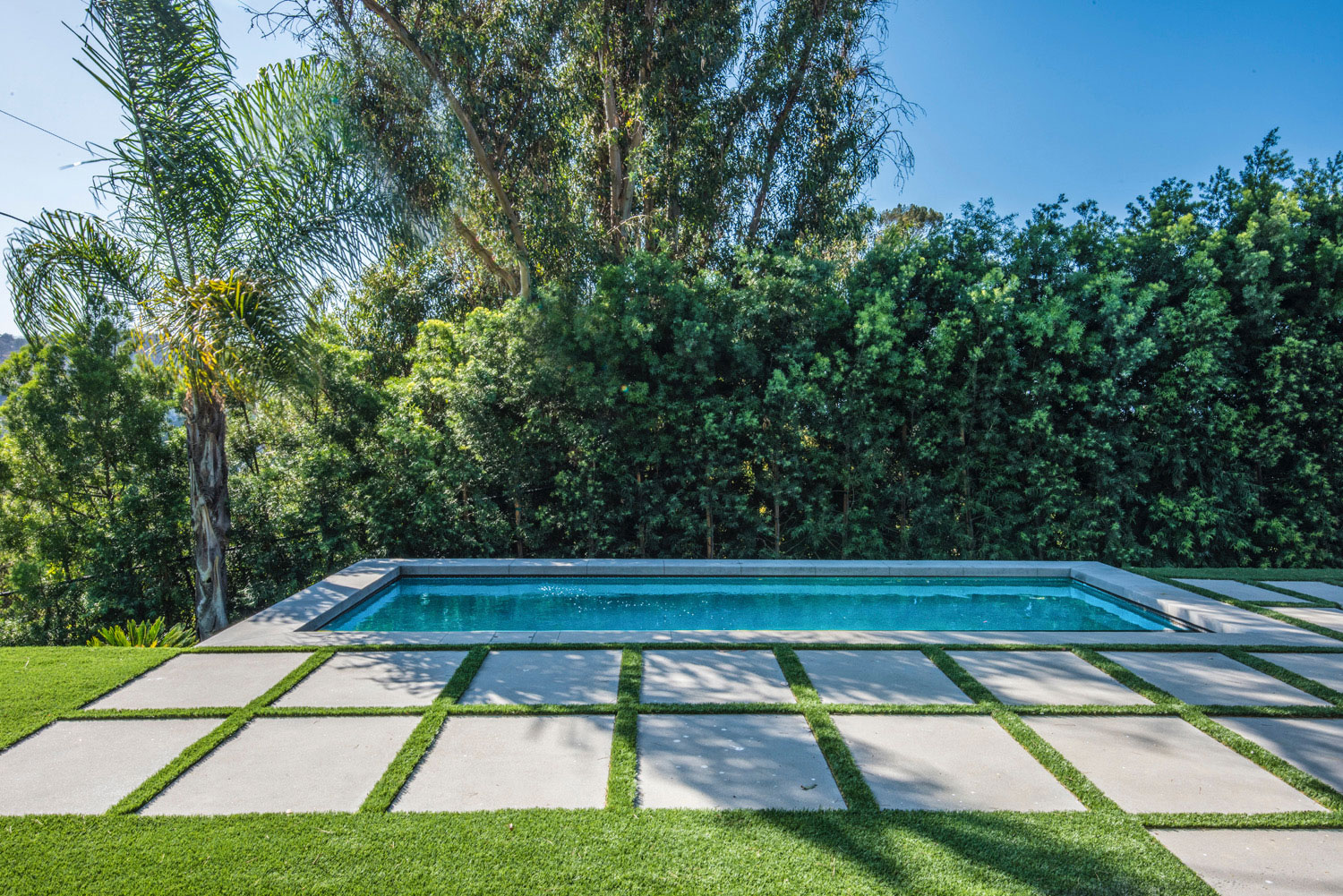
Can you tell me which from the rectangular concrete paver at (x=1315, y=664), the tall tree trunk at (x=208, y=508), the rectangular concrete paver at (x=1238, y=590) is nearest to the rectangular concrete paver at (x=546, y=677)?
the tall tree trunk at (x=208, y=508)

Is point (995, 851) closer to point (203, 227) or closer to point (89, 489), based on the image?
point (203, 227)

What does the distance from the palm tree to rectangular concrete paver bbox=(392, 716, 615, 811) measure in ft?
12.1

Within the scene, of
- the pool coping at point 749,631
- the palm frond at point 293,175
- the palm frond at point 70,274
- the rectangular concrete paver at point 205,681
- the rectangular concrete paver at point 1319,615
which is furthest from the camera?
the palm frond at point 293,175

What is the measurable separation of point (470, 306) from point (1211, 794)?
12.1 meters

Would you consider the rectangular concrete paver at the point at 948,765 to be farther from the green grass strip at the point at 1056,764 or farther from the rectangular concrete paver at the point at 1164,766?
the rectangular concrete paver at the point at 1164,766

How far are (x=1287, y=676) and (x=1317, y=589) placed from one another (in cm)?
317

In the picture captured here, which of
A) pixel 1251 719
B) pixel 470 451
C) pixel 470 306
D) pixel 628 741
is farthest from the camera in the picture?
pixel 470 306

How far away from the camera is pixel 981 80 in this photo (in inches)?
444

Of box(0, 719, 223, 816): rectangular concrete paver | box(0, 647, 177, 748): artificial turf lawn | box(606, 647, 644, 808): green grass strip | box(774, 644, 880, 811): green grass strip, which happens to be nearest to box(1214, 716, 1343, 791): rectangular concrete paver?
box(774, 644, 880, 811): green grass strip

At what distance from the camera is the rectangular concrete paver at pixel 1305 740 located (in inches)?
123

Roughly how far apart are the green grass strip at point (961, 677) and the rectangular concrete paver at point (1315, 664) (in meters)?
1.95

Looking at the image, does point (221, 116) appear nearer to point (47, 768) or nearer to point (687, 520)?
point (47, 768)

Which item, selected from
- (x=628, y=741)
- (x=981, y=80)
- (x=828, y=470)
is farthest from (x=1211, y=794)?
(x=981, y=80)

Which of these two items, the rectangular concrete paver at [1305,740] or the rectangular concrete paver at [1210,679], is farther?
the rectangular concrete paver at [1210,679]
